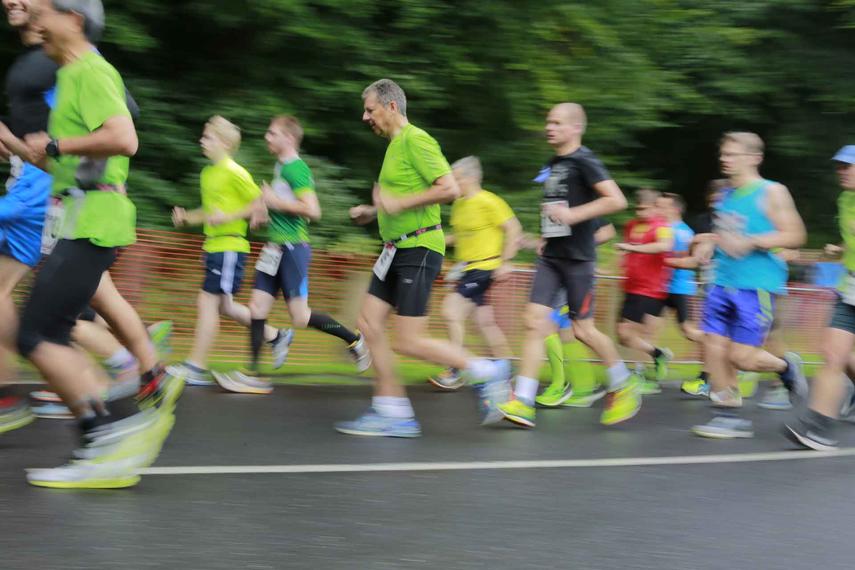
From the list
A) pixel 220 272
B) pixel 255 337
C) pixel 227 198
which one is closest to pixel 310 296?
pixel 255 337

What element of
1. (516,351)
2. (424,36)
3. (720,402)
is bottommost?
(516,351)

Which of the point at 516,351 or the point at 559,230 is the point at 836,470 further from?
the point at 516,351

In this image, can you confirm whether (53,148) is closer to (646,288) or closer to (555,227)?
(555,227)

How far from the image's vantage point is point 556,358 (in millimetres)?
8906

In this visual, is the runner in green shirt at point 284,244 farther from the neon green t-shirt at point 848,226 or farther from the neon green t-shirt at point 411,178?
the neon green t-shirt at point 848,226

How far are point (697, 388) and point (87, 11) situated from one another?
21.4 ft

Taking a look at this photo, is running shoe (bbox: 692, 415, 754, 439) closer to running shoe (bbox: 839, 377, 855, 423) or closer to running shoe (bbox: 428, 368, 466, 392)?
running shoe (bbox: 839, 377, 855, 423)

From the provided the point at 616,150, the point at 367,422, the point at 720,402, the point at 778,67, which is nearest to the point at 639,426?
the point at 720,402

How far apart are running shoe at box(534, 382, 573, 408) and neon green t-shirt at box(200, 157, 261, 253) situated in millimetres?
2408

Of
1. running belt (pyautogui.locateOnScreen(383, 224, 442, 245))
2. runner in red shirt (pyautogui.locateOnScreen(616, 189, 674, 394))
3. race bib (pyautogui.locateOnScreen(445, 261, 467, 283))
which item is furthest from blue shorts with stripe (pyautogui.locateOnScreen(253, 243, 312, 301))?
runner in red shirt (pyautogui.locateOnScreen(616, 189, 674, 394))

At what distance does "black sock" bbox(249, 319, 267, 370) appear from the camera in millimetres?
8648

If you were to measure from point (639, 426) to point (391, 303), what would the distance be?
82.8 inches

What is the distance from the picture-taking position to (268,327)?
29.6 feet

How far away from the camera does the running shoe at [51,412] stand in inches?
262
